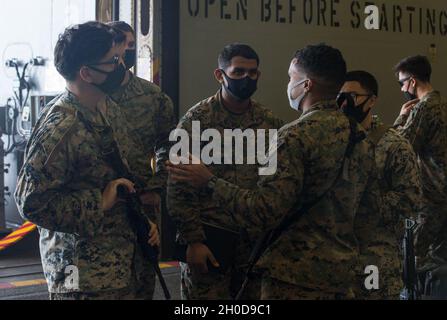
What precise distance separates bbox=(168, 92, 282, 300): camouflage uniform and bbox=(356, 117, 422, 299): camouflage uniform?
1.69 feet

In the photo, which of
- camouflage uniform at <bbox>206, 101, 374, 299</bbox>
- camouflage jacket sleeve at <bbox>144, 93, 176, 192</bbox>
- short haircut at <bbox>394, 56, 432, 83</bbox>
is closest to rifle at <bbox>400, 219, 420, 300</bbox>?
short haircut at <bbox>394, 56, 432, 83</bbox>

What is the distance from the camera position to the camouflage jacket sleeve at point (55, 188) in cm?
241

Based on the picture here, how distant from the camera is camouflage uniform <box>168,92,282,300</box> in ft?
10.4

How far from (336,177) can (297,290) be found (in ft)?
1.39

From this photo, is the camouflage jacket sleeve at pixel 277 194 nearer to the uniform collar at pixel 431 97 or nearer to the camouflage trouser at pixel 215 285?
the camouflage trouser at pixel 215 285

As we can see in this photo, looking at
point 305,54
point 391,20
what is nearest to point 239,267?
point 305,54

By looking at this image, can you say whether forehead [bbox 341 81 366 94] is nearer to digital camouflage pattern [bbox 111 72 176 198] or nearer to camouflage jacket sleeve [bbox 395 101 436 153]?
digital camouflage pattern [bbox 111 72 176 198]

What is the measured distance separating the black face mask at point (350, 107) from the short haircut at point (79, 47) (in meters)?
1.01

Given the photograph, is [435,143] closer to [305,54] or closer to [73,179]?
[305,54]

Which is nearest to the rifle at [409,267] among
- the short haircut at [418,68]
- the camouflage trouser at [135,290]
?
the short haircut at [418,68]

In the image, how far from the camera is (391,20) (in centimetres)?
646
